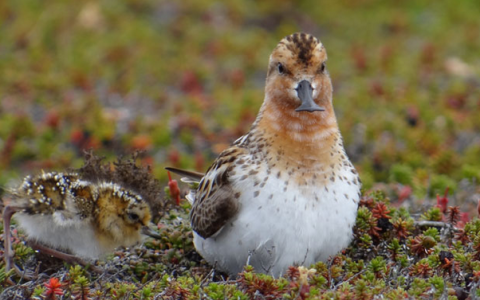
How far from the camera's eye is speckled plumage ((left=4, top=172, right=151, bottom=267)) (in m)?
6.18

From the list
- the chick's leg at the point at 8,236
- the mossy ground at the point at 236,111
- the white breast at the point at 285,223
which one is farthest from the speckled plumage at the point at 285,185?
the chick's leg at the point at 8,236

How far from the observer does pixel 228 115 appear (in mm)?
12070

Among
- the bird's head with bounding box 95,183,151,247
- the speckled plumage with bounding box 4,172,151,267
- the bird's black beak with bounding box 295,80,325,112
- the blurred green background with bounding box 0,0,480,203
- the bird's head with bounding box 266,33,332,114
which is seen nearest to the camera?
the bird's black beak with bounding box 295,80,325,112

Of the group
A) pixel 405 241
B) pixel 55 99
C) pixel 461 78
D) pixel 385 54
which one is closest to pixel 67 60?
pixel 55 99

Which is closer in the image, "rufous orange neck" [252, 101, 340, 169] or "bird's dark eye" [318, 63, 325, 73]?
"rufous orange neck" [252, 101, 340, 169]

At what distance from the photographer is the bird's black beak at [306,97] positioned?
5.71 m

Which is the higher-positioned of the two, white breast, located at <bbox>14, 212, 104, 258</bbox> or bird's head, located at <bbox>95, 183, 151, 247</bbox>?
bird's head, located at <bbox>95, 183, 151, 247</bbox>

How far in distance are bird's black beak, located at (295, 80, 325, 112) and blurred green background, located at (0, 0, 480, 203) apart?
8.74 feet

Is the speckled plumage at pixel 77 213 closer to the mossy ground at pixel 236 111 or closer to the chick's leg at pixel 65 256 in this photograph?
the chick's leg at pixel 65 256

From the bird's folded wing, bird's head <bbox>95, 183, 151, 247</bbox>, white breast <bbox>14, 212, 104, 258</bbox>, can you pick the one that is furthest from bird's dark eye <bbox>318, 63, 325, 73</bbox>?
white breast <bbox>14, 212, 104, 258</bbox>

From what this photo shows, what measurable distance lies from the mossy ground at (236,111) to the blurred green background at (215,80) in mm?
32

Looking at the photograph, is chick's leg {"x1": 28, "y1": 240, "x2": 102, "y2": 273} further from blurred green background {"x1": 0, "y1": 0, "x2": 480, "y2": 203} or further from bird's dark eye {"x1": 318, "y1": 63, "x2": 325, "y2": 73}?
bird's dark eye {"x1": 318, "y1": 63, "x2": 325, "y2": 73}

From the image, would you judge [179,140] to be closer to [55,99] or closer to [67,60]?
[55,99]

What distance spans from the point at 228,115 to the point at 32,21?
5.52m
